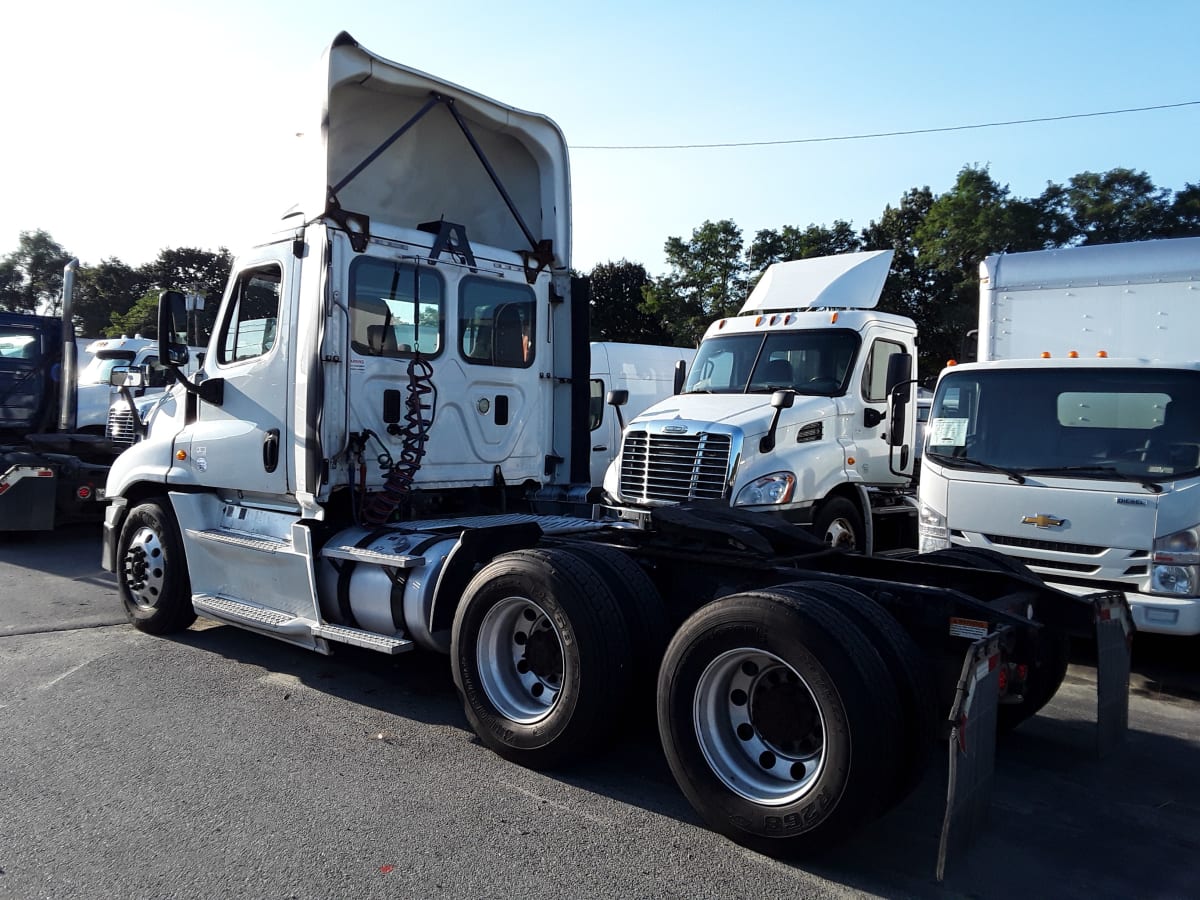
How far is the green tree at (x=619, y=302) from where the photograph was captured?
35844 millimetres

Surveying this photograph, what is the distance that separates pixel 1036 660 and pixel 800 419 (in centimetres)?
427

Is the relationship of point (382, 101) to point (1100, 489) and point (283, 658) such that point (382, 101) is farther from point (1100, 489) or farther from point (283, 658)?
point (1100, 489)

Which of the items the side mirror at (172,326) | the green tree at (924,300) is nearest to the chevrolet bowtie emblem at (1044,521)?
the side mirror at (172,326)

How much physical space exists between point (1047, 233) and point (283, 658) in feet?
80.1

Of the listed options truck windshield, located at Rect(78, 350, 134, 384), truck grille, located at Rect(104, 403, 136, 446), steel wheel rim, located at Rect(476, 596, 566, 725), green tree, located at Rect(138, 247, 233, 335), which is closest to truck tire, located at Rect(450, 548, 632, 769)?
steel wheel rim, located at Rect(476, 596, 566, 725)

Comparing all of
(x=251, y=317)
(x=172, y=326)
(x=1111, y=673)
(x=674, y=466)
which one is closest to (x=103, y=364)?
(x=172, y=326)

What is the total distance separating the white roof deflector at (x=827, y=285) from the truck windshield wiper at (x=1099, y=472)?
348 cm

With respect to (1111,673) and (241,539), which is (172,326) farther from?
(1111,673)

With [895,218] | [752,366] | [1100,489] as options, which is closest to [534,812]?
Answer: [1100,489]

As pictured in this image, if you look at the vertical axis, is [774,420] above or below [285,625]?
above

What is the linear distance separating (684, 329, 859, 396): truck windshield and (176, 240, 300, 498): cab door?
4711mm

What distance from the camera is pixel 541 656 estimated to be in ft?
15.6

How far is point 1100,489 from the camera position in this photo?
6.23 metres

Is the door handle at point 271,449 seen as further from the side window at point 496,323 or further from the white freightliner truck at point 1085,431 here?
the white freightliner truck at point 1085,431
